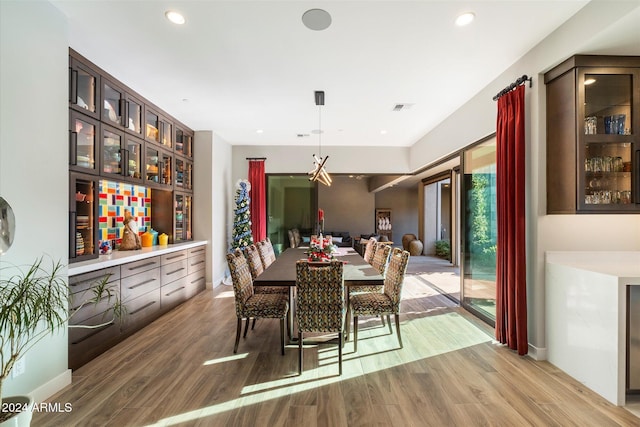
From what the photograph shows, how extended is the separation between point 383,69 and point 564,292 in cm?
270

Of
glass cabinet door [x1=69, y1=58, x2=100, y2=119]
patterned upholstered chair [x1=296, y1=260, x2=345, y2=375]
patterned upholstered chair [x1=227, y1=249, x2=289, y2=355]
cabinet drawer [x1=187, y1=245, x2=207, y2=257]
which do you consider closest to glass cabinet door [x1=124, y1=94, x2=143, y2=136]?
glass cabinet door [x1=69, y1=58, x2=100, y2=119]

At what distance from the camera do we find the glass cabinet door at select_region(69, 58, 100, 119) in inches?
113

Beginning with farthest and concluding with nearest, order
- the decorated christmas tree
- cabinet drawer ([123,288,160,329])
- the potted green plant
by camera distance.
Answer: the decorated christmas tree → cabinet drawer ([123,288,160,329]) → the potted green plant

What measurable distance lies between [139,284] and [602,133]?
A: 4.85 metres

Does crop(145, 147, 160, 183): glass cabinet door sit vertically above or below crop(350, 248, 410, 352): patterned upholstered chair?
above

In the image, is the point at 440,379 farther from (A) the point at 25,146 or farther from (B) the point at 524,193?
(A) the point at 25,146

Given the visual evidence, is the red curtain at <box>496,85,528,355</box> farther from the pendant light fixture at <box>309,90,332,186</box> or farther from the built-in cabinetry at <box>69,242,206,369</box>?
the built-in cabinetry at <box>69,242,206,369</box>

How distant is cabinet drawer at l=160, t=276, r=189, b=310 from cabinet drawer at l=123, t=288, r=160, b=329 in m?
0.14

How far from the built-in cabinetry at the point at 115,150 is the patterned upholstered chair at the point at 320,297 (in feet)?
7.18

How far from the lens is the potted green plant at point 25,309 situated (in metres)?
1.49

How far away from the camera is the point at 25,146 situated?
212 cm

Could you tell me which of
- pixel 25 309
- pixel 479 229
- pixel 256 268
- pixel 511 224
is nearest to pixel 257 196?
pixel 256 268

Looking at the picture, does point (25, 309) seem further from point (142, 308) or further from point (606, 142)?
point (606, 142)

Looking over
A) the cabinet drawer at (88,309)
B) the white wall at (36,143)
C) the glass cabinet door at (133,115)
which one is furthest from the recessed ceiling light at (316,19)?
the cabinet drawer at (88,309)
